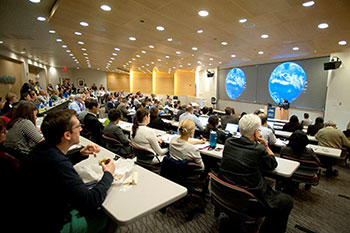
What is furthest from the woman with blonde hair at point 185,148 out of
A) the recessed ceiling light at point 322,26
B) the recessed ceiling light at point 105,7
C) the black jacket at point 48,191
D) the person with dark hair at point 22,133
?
the recessed ceiling light at point 322,26

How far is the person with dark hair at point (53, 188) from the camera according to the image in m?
1.12

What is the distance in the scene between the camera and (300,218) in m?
2.59

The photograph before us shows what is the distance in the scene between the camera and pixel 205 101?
15727 mm

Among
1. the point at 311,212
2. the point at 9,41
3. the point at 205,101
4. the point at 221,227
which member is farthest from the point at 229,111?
the point at 205,101

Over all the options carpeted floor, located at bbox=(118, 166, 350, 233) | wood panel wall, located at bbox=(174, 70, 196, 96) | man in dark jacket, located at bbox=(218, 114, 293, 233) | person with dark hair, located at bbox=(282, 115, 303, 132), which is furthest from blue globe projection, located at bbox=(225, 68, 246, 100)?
man in dark jacket, located at bbox=(218, 114, 293, 233)

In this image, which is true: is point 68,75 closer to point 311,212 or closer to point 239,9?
point 239,9

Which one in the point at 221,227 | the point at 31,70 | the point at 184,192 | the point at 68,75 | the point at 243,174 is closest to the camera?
the point at 184,192

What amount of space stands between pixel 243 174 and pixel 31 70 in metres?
19.2

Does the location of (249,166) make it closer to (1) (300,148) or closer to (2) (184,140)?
(2) (184,140)

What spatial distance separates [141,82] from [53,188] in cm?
2422

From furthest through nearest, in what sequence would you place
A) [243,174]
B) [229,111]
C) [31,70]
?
1. [31,70]
2. [229,111]
3. [243,174]

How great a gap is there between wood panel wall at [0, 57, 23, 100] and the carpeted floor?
12.0 meters

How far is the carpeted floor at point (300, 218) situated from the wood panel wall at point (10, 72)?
1199cm

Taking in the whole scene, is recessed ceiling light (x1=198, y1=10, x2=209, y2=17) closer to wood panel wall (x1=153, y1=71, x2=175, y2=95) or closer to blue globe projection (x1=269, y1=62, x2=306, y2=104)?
blue globe projection (x1=269, y1=62, x2=306, y2=104)
